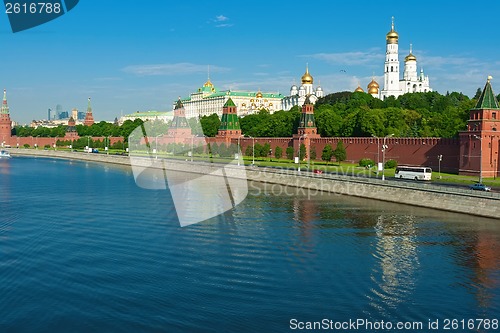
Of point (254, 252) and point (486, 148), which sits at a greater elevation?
point (486, 148)

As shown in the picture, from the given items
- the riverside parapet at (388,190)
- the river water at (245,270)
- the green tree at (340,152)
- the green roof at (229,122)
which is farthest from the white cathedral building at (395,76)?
the river water at (245,270)

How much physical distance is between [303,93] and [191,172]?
225 feet

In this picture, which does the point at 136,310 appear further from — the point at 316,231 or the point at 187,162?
the point at 187,162

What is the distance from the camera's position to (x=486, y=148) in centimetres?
4272

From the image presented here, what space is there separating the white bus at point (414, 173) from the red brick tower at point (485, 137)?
3555 mm

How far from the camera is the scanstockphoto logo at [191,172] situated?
3628 centimetres

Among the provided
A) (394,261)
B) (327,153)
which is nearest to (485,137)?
(327,153)

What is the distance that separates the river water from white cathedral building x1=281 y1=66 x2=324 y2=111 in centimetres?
7233

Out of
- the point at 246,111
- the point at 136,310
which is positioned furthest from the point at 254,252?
the point at 246,111

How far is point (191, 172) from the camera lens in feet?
213

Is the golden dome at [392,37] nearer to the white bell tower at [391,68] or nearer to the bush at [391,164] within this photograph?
the white bell tower at [391,68]

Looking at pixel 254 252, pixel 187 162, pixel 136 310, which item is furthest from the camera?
pixel 187 162

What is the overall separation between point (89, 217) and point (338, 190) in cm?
1943

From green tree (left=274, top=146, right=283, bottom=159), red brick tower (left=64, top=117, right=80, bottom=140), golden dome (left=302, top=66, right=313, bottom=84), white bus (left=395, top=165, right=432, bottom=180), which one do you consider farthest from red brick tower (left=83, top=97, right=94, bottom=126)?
white bus (left=395, top=165, right=432, bottom=180)
